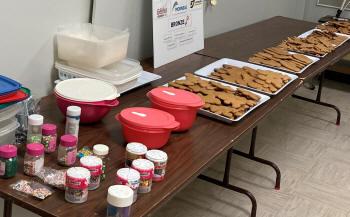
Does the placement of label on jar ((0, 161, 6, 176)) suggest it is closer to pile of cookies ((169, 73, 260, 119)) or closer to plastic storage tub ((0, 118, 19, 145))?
plastic storage tub ((0, 118, 19, 145))

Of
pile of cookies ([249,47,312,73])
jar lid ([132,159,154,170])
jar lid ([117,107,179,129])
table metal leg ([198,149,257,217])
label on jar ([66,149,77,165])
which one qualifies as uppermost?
pile of cookies ([249,47,312,73])

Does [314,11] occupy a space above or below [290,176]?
above

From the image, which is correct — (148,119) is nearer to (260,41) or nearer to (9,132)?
(9,132)

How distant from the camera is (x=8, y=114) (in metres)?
1.44

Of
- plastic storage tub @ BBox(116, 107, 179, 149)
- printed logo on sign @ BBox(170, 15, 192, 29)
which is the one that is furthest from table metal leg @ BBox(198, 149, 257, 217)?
plastic storage tub @ BBox(116, 107, 179, 149)

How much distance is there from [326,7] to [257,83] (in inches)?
108

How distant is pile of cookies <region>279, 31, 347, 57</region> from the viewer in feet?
9.19

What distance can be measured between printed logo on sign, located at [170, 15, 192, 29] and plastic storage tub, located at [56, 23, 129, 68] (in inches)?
20.0

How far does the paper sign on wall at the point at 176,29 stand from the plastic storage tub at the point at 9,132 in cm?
97

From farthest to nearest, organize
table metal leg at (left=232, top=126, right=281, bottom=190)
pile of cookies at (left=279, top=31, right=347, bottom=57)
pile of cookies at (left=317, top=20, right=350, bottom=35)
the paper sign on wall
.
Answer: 1. pile of cookies at (left=317, top=20, right=350, bottom=35)
2. pile of cookies at (left=279, top=31, right=347, bottom=57)
3. table metal leg at (left=232, top=126, right=281, bottom=190)
4. the paper sign on wall

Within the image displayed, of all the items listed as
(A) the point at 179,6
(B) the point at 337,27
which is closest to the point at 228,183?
(A) the point at 179,6

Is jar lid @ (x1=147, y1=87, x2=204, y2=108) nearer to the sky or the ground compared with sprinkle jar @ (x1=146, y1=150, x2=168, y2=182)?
nearer to the sky

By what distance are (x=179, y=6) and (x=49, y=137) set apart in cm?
123

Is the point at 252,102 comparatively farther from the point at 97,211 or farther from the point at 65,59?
the point at 97,211
